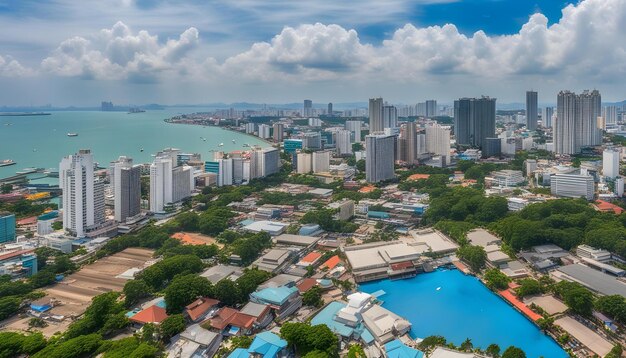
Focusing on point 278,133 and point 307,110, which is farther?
point 307,110

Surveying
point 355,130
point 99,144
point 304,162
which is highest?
point 355,130

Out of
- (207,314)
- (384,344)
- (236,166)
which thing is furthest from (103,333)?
(236,166)

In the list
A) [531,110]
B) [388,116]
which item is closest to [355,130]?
[388,116]

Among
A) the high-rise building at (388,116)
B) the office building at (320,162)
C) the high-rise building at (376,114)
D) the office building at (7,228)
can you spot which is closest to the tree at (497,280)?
the office building at (7,228)

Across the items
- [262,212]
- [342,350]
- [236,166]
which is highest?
[236,166]

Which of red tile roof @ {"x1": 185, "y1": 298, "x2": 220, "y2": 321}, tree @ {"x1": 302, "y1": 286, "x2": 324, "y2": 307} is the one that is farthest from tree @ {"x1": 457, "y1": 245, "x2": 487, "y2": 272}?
red tile roof @ {"x1": 185, "y1": 298, "x2": 220, "y2": 321}

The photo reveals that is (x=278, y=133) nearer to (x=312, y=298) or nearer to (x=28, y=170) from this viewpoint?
(x=28, y=170)

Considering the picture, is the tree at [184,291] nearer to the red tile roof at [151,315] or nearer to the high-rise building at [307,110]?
the red tile roof at [151,315]

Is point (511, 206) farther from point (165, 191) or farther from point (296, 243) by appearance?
point (165, 191)
